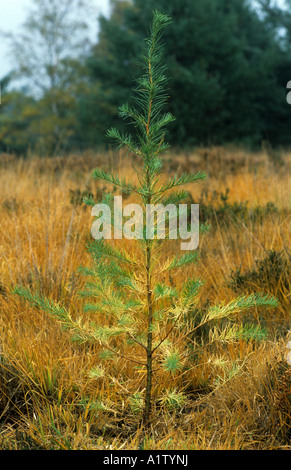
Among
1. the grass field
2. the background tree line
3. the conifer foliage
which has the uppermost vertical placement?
the background tree line

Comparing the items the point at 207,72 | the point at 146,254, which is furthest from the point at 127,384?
the point at 207,72

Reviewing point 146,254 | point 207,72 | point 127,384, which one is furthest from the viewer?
point 207,72

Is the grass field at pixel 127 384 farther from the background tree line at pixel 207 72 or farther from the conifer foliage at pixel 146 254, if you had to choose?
the background tree line at pixel 207 72

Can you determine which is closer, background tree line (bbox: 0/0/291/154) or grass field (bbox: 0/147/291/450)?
grass field (bbox: 0/147/291/450)

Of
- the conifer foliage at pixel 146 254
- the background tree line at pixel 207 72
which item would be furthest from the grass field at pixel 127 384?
the background tree line at pixel 207 72

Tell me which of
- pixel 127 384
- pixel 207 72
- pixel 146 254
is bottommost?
pixel 127 384

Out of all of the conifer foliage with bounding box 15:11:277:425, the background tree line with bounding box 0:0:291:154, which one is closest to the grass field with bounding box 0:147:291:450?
the conifer foliage with bounding box 15:11:277:425

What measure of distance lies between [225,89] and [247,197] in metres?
12.4

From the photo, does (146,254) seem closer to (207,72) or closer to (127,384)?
(127,384)

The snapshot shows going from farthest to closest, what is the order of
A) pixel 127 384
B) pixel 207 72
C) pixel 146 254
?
pixel 207 72, pixel 127 384, pixel 146 254

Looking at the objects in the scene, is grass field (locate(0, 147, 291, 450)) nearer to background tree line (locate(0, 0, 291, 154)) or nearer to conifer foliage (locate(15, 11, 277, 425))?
conifer foliage (locate(15, 11, 277, 425))

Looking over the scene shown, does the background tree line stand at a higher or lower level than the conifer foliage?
higher

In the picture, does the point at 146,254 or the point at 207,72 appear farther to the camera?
the point at 207,72

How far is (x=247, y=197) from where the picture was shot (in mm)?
5789
